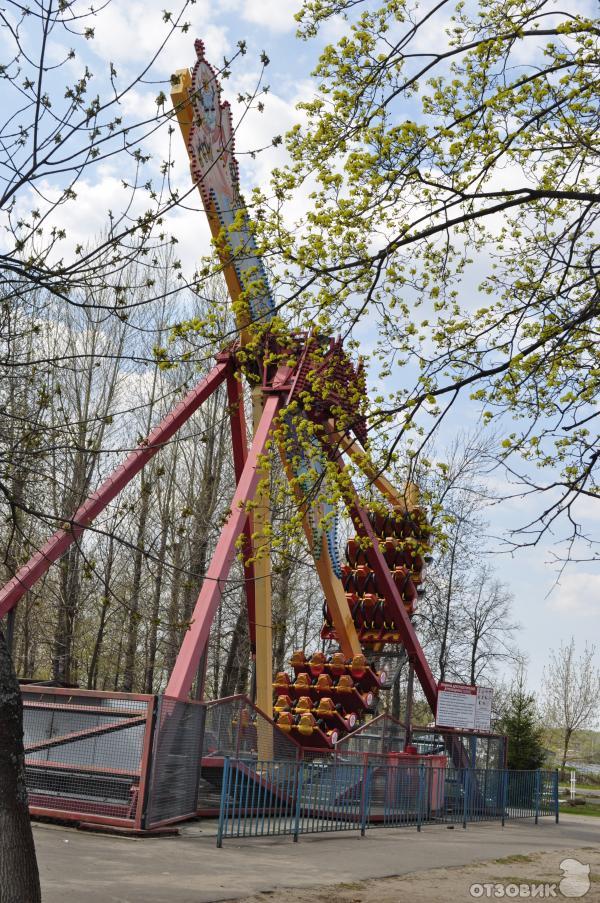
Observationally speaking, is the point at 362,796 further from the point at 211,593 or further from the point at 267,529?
the point at 267,529

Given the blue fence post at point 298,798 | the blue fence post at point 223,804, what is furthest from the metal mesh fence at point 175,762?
the blue fence post at point 298,798

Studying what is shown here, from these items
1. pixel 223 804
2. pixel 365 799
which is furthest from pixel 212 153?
pixel 223 804

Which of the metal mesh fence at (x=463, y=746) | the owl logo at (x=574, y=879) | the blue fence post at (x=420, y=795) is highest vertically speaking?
the metal mesh fence at (x=463, y=746)

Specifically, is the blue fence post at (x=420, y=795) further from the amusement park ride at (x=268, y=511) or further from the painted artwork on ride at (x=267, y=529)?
the amusement park ride at (x=268, y=511)

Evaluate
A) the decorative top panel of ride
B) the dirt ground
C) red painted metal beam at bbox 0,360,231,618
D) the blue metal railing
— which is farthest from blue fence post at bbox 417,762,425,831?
the decorative top panel of ride

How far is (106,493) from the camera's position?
18172 mm

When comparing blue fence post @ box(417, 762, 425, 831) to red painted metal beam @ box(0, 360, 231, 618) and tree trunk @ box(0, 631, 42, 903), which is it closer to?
red painted metal beam @ box(0, 360, 231, 618)

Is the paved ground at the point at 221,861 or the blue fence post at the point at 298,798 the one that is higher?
the blue fence post at the point at 298,798

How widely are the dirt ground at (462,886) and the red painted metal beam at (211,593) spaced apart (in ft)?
13.3

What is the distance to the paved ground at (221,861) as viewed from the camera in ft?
30.2

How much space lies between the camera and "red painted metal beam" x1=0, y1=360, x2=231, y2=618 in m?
16.6

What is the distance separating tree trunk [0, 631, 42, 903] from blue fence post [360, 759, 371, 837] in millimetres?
10545

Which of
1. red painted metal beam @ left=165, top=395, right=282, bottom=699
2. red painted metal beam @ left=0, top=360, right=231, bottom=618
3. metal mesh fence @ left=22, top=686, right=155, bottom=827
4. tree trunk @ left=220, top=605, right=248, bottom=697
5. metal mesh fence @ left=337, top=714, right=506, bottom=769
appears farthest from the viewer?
tree trunk @ left=220, top=605, right=248, bottom=697

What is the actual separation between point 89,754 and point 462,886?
5046 millimetres
